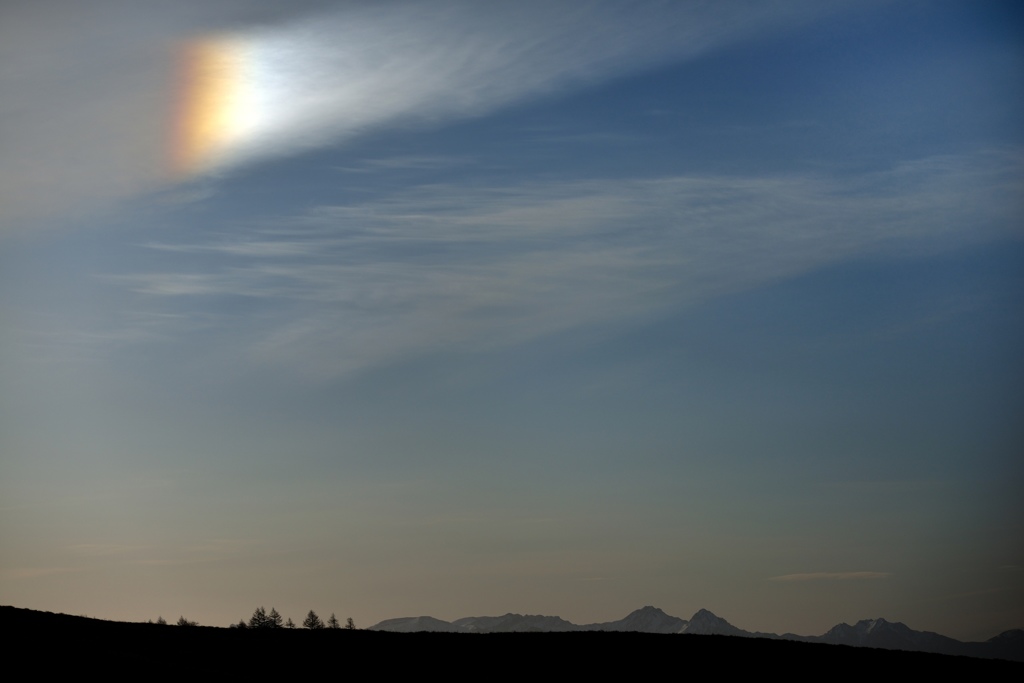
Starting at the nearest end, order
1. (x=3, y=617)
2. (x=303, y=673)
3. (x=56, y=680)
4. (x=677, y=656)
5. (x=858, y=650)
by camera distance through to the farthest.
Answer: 1. (x=56, y=680)
2. (x=303, y=673)
3. (x=3, y=617)
4. (x=677, y=656)
5. (x=858, y=650)

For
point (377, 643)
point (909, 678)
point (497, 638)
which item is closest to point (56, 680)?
point (377, 643)

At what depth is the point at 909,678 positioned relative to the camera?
221 feet

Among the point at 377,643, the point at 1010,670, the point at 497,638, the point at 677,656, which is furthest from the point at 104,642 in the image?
the point at 1010,670

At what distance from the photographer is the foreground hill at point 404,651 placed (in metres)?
59.3

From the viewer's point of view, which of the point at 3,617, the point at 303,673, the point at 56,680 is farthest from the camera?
the point at 3,617

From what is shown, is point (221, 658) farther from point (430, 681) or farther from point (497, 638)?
point (497, 638)

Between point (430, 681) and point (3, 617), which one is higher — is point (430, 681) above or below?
below

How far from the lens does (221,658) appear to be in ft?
203

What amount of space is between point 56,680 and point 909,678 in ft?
154

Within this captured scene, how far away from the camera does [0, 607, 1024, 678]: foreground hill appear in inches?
2335

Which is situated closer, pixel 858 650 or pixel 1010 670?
pixel 1010 670

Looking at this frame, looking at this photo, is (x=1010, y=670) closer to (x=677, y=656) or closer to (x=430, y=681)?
(x=677, y=656)

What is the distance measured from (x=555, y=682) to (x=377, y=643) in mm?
13687

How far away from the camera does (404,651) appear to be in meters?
68.4
